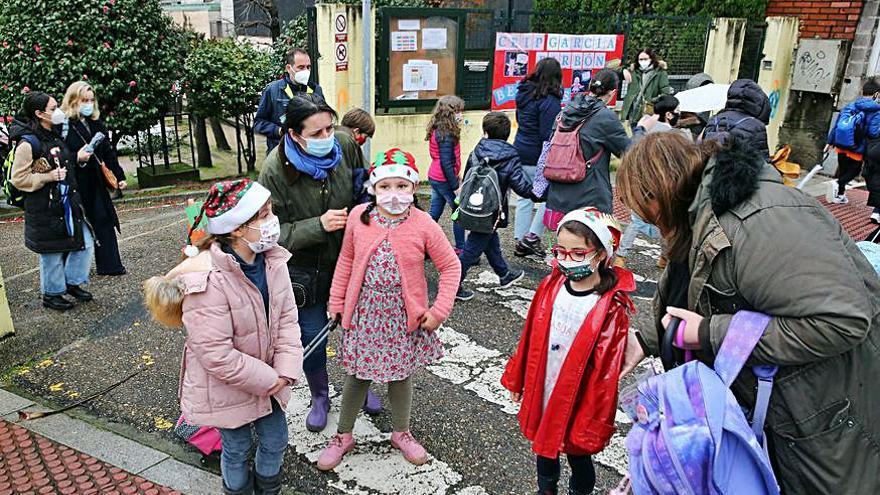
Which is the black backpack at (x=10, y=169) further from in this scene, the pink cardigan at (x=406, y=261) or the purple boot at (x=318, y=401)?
the pink cardigan at (x=406, y=261)

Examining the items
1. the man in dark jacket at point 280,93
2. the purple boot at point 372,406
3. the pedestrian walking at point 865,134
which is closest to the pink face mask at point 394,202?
the purple boot at point 372,406

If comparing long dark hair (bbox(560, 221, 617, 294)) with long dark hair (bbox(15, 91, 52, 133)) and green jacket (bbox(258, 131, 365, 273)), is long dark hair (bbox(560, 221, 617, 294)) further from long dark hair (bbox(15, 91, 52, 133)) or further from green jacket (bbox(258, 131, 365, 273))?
long dark hair (bbox(15, 91, 52, 133))

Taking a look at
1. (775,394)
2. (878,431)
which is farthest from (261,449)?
(878,431)

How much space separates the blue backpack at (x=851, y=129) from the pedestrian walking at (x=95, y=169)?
778 centimetres

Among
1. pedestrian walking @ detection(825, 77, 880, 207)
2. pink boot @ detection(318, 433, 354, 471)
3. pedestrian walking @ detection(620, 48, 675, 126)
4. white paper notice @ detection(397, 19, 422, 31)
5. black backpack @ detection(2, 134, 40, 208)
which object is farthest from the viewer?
pedestrian walking @ detection(620, 48, 675, 126)

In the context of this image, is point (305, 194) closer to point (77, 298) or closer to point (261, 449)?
point (261, 449)

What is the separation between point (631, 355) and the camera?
2.74 m

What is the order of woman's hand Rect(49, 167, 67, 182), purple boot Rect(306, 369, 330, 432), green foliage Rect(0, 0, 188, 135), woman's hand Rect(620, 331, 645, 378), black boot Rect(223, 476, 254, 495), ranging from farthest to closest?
green foliage Rect(0, 0, 188, 135)
woman's hand Rect(49, 167, 67, 182)
purple boot Rect(306, 369, 330, 432)
black boot Rect(223, 476, 254, 495)
woman's hand Rect(620, 331, 645, 378)

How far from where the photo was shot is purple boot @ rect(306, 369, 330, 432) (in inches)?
153

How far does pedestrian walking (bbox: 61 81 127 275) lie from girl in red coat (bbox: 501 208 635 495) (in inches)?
174

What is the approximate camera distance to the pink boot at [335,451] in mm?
3533

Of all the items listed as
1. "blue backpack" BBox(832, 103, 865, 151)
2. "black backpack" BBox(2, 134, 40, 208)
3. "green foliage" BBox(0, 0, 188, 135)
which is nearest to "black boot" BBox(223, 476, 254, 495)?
"black backpack" BBox(2, 134, 40, 208)

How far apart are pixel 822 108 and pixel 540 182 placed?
836cm

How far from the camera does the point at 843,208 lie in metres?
9.43
